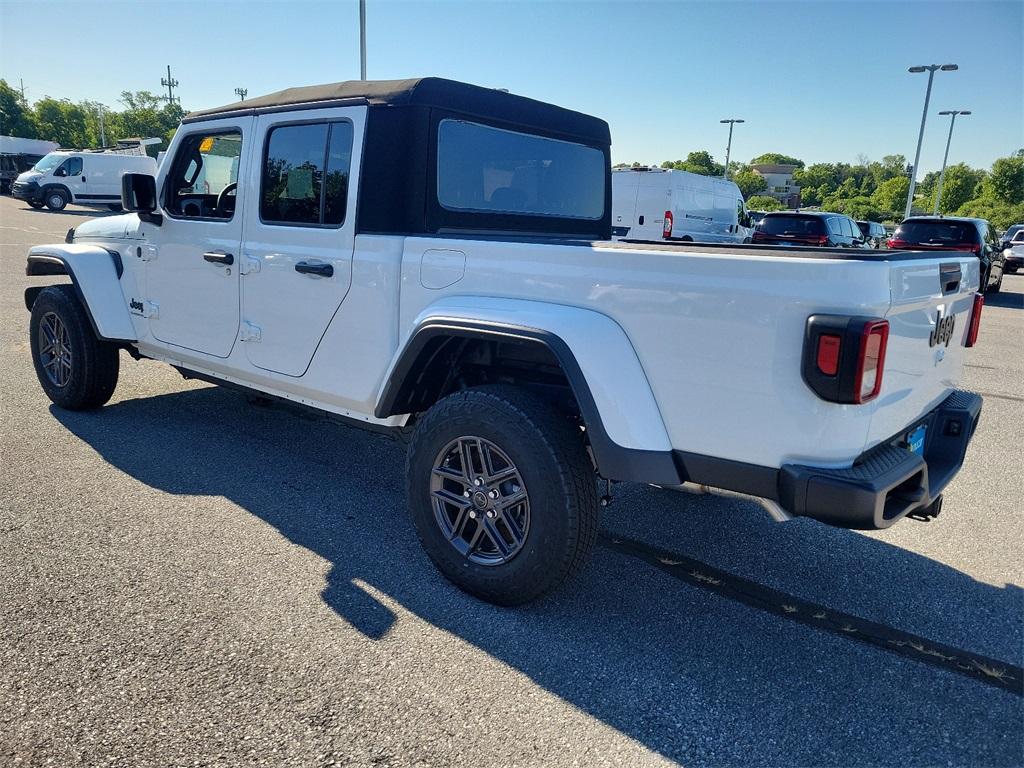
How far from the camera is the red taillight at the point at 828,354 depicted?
2164mm

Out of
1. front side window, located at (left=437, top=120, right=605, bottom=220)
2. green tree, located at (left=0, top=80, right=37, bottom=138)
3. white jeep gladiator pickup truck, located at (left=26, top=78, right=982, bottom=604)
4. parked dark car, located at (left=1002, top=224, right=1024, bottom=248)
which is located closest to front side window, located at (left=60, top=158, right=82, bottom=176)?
white jeep gladiator pickup truck, located at (left=26, top=78, right=982, bottom=604)

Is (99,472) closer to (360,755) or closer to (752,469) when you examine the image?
(360,755)

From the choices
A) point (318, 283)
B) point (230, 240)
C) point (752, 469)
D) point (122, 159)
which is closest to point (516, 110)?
point (318, 283)

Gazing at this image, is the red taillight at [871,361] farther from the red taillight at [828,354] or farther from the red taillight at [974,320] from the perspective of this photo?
A: the red taillight at [974,320]

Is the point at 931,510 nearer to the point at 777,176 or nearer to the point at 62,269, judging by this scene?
the point at 62,269

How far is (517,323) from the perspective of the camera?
9.05 feet

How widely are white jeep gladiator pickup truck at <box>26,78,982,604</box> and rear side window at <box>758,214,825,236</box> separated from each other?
13071 mm

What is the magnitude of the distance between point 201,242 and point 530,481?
2651mm

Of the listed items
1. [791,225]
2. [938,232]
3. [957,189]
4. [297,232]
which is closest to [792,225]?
[791,225]

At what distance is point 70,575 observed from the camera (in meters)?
3.10

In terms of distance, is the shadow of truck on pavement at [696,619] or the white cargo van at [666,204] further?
the white cargo van at [666,204]

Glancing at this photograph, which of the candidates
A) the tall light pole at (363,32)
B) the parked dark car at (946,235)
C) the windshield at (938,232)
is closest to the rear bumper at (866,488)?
the parked dark car at (946,235)

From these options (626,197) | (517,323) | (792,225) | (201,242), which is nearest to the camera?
(517,323)

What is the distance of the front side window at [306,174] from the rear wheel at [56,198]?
3081cm
